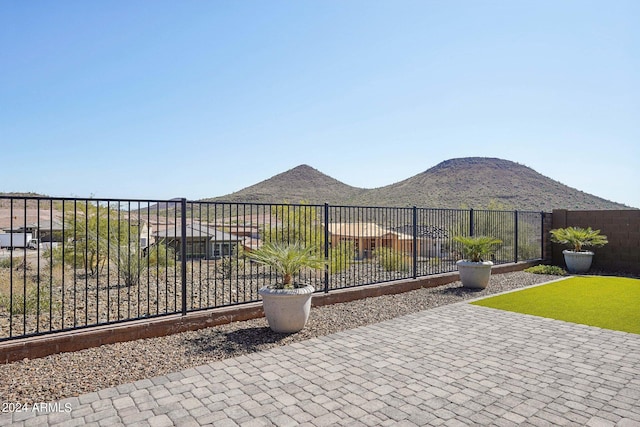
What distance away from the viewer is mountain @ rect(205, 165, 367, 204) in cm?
3994

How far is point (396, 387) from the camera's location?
355cm

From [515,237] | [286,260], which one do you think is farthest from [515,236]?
[286,260]

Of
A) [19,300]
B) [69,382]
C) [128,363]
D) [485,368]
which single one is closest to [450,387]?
[485,368]

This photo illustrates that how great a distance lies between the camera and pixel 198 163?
21.1m

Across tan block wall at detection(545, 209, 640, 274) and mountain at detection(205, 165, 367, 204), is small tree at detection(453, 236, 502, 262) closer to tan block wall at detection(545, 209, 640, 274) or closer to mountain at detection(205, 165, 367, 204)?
tan block wall at detection(545, 209, 640, 274)

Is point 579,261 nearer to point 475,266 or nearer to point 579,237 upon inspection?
point 579,237

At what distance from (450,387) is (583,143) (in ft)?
52.4

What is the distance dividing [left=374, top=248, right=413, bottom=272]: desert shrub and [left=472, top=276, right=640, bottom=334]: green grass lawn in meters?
2.71

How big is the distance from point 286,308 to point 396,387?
6.74 feet

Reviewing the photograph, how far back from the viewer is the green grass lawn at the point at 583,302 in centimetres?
623

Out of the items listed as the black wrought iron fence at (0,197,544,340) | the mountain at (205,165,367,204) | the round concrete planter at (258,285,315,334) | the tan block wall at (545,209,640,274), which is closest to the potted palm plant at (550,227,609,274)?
the tan block wall at (545,209,640,274)

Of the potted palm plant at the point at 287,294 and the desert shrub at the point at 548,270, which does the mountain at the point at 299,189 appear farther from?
the potted palm plant at the point at 287,294

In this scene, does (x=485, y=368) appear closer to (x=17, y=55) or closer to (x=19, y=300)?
(x=19, y=300)

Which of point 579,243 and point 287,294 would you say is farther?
point 579,243
